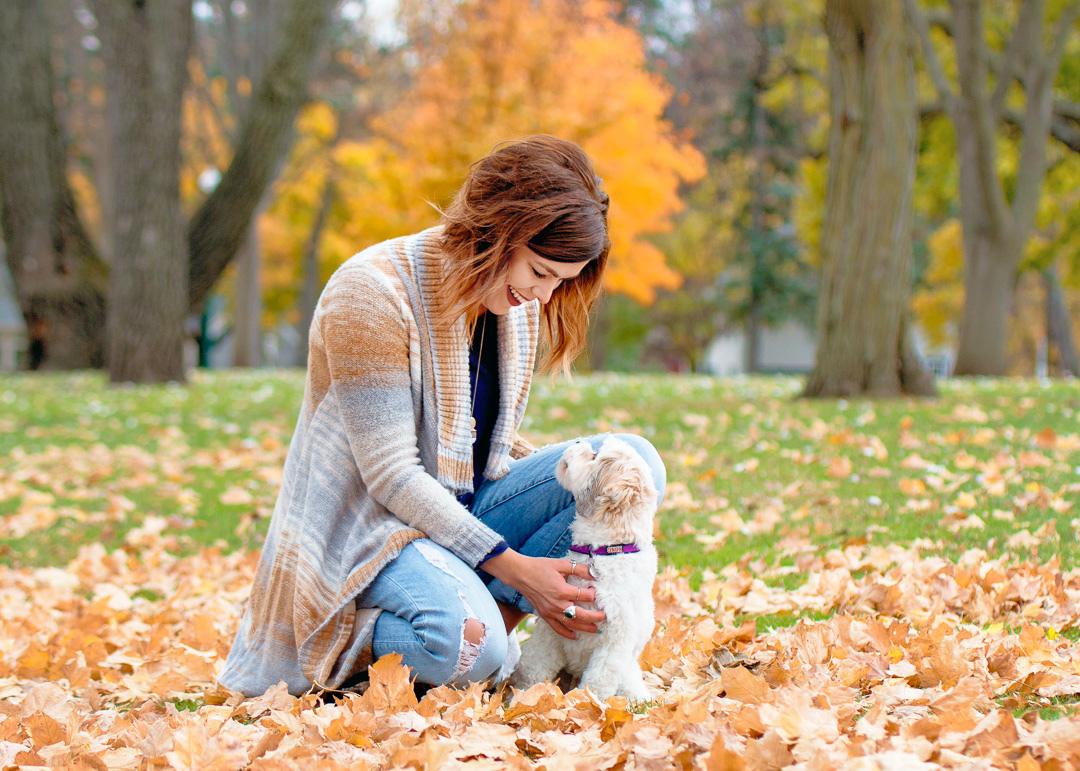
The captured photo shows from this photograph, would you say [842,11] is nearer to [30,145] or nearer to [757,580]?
[757,580]

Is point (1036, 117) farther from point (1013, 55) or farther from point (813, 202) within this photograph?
point (813, 202)

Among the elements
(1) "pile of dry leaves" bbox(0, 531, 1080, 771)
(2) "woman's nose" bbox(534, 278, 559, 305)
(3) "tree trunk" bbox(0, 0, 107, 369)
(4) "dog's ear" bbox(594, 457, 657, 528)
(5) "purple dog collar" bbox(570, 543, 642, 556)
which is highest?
(3) "tree trunk" bbox(0, 0, 107, 369)

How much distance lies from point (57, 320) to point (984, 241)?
14.4 meters

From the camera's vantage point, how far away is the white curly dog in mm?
2535

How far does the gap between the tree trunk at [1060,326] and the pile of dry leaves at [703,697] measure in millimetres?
22746

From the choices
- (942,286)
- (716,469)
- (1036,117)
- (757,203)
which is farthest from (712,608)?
(942,286)

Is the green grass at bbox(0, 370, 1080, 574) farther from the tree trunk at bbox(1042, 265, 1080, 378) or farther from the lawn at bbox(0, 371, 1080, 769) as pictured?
the tree trunk at bbox(1042, 265, 1080, 378)

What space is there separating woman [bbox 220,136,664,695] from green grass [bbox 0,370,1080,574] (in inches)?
21.4

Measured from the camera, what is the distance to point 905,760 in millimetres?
1791

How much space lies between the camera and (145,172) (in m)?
11.6

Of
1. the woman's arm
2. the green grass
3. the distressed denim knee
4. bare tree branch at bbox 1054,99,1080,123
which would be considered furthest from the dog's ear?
bare tree branch at bbox 1054,99,1080,123

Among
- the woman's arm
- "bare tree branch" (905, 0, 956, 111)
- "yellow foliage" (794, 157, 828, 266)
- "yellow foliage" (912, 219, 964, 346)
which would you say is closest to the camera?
the woman's arm

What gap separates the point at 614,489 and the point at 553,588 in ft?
1.00

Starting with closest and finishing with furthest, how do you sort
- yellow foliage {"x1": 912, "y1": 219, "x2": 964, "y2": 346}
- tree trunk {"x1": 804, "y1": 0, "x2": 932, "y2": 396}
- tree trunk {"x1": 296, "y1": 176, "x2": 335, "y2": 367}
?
tree trunk {"x1": 804, "y1": 0, "x2": 932, "y2": 396} < yellow foliage {"x1": 912, "y1": 219, "x2": 964, "y2": 346} < tree trunk {"x1": 296, "y1": 176, "x2": 335, "y2": 367}
